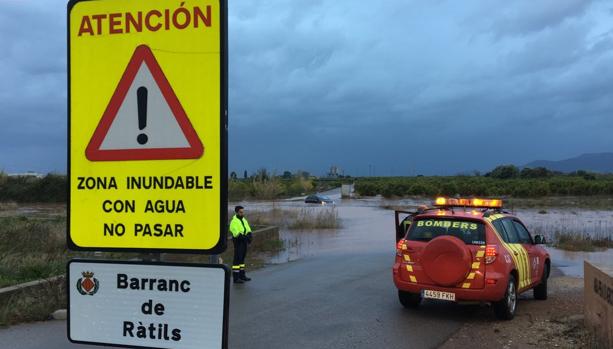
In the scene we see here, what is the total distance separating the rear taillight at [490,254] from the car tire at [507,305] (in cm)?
53

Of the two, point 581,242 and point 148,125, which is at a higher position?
point 148,125

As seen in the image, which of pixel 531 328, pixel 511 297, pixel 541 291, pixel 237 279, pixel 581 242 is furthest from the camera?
pixel 581 242

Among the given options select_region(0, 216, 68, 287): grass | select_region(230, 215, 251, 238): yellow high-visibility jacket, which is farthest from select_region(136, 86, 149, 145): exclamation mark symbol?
select_region(230, 215, 251, 238): yellow high-visibility jacket

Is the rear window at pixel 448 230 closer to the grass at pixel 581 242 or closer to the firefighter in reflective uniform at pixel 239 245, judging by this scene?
the firefighter in reflective uniform at pixel 239 245

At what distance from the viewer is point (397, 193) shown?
266ft

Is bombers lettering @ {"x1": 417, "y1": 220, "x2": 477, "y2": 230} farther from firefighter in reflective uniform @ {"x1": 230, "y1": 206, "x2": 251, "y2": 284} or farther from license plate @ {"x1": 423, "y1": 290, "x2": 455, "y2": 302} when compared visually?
firefighter in reflective uniform @ {"x1": 230, "y1": 206, "x2": 251, "y2": 284}

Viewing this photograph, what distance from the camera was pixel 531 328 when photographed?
A: 8477mm

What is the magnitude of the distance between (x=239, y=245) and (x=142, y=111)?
36.7 feet

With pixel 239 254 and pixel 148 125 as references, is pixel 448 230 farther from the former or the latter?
pixel 148 125

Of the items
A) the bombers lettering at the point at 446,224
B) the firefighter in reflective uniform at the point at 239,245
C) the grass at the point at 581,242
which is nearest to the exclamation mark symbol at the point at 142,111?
the bombers lettering at the point at 446,224

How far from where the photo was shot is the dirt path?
24.8 ft

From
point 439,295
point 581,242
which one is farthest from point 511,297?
point 581,242

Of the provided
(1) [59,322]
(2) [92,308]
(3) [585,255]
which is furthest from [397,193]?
(2) [92,308]

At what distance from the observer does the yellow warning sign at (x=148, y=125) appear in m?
2.17
